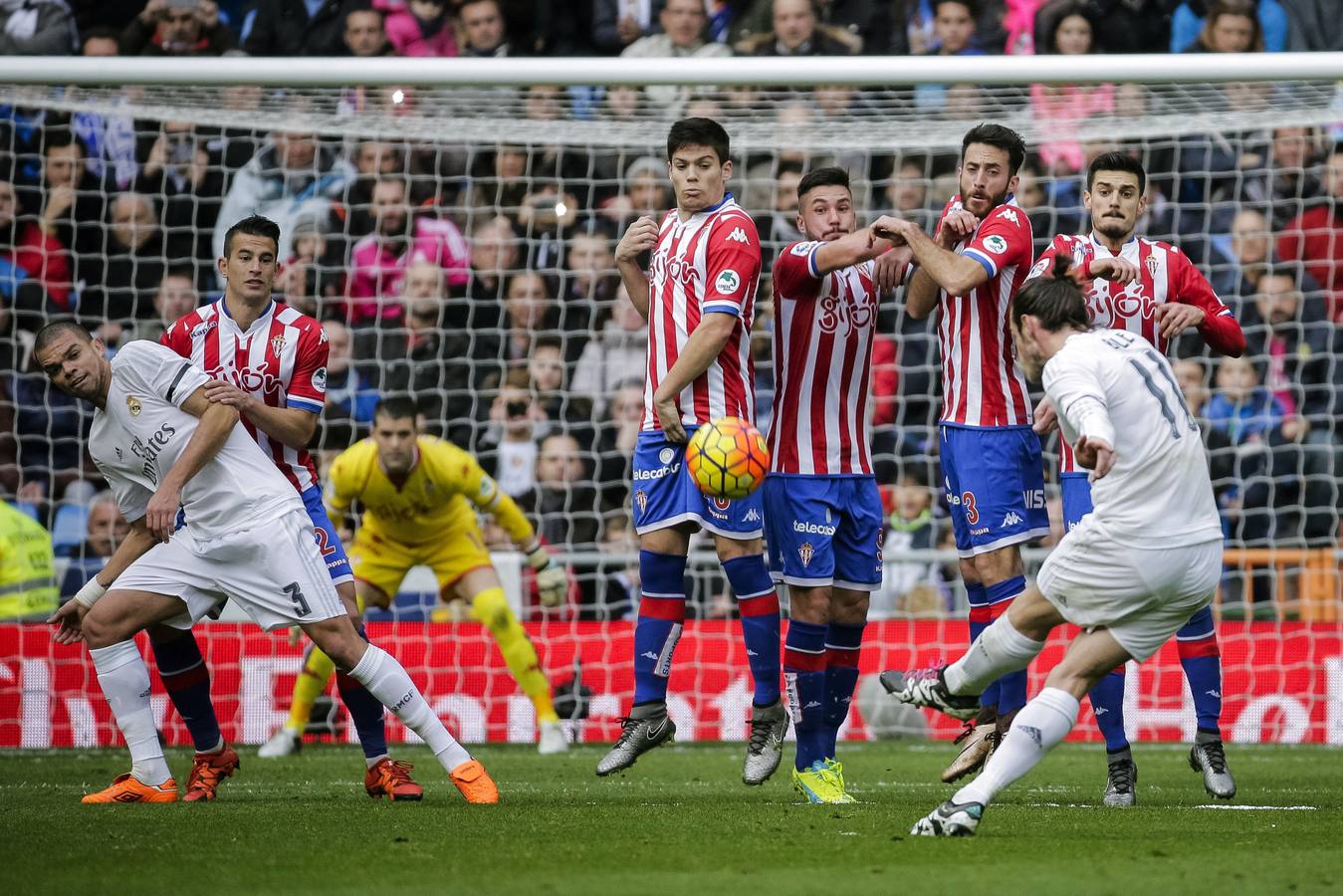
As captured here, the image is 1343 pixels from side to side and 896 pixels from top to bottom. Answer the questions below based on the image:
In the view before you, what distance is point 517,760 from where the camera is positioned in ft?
31.9

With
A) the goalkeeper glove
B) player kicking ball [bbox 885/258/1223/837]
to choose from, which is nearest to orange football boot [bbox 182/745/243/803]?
player kicking ball [bbox 885/258/1223/837]

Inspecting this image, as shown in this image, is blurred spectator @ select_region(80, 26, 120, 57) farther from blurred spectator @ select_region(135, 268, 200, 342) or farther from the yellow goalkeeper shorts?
the yellow goalkeeper shorts

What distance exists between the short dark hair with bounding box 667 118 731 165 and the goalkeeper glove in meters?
4.15

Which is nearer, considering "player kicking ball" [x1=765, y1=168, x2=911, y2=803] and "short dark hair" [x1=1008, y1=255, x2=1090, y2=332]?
"short dark hair" [x1=1008, y1=255, x2=1090, y2=332]

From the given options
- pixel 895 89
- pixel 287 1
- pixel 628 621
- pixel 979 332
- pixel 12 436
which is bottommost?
pixel 628 621

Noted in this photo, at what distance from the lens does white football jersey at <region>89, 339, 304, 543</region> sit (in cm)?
680

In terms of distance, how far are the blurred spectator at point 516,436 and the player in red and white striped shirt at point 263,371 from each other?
17.4ft

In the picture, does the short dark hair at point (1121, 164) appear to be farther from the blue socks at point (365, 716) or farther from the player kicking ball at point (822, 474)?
the blue socks at point (365, 716)

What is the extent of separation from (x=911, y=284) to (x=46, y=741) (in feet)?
22.6

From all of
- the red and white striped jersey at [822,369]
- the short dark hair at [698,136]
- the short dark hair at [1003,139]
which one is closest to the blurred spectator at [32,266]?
the short dark hair at [698,136]

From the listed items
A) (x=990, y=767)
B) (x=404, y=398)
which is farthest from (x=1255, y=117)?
(x=990, y=767)

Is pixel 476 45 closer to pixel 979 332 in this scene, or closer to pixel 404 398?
pixel 404 398

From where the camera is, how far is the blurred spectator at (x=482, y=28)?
14594 millimetres

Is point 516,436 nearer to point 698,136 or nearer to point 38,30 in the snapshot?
point 38,30
